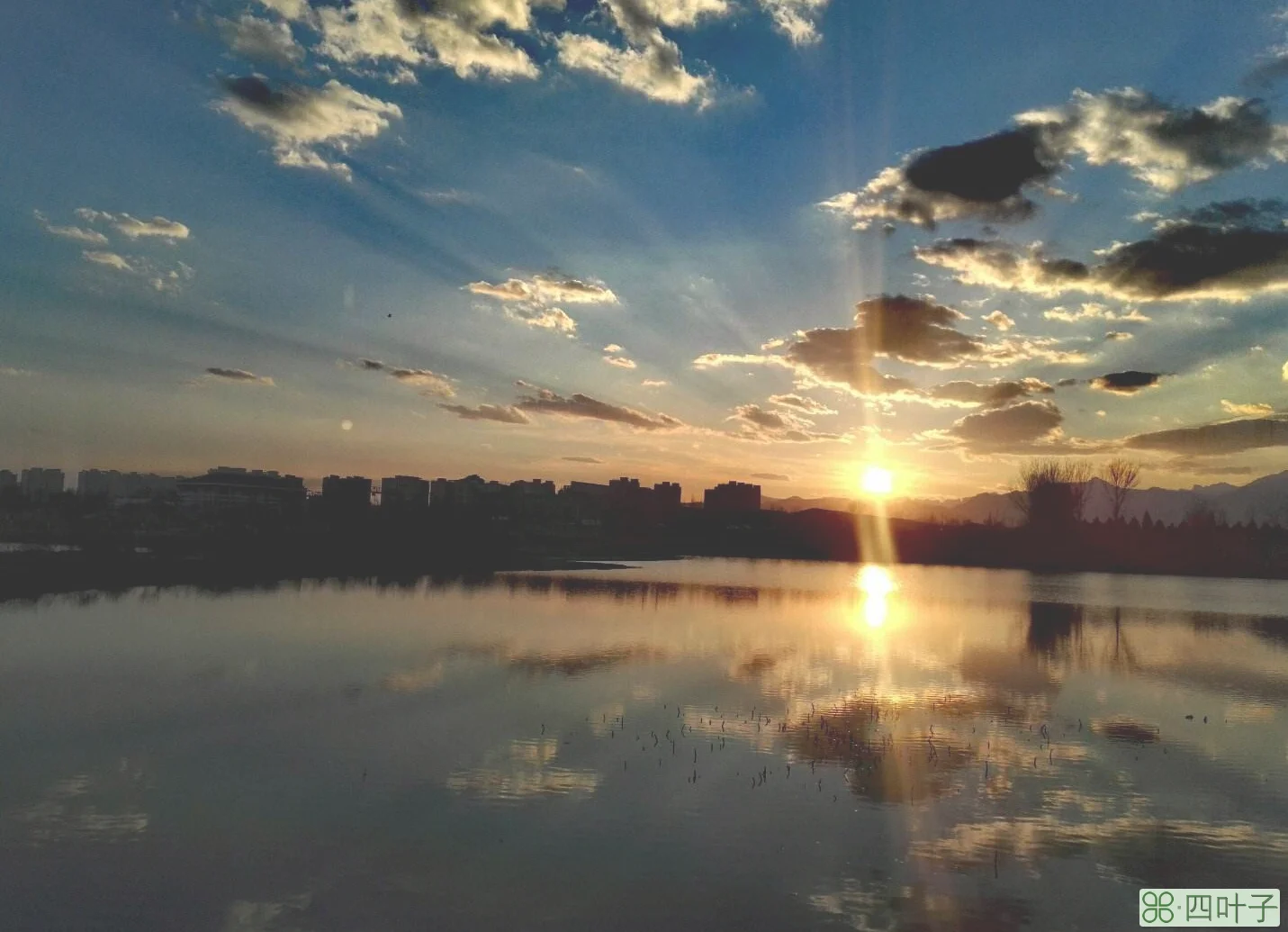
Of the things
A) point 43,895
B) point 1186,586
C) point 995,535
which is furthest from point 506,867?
point 995,535

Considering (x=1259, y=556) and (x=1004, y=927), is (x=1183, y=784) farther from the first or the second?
(x=1259, y=556)

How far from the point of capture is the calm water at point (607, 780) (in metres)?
13.0

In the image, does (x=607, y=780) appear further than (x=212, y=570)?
No

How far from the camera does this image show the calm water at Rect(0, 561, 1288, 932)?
514 inches

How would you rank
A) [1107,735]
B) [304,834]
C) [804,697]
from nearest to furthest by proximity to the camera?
[304,834], [1107,735], [804,697]

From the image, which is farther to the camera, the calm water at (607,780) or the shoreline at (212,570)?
the shoreline at (212,570)

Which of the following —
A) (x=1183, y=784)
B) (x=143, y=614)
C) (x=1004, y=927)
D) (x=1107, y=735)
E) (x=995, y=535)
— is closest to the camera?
(x=1004, y=927)

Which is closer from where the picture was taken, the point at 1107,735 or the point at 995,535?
the point at 1107,735

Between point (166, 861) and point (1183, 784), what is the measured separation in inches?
896

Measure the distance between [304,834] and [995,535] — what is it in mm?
177770

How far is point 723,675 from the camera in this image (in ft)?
108

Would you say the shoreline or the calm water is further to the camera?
the shoreline

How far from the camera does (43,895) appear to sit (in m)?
12.5

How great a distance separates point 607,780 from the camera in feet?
62.7
